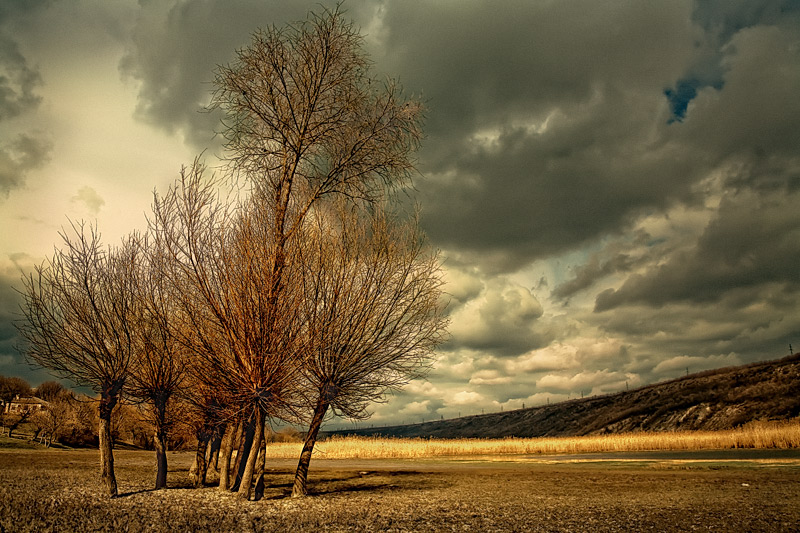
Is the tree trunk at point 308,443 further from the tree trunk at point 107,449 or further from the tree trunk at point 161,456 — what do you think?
the tree trunk at point 107,449

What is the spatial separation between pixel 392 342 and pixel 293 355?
308 cm

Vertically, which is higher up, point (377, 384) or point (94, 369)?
point (94, 369)

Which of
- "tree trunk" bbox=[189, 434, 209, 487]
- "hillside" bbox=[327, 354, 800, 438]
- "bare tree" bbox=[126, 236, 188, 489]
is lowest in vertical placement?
"hillside" bbox=[327, 354, 800, 438]

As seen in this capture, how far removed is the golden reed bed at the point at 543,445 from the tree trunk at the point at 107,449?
32721 mm

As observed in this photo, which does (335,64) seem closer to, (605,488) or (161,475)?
(161,475)

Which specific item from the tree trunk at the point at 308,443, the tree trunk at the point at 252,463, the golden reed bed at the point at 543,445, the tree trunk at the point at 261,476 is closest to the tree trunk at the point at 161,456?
the tree trunk at the point at 252,463

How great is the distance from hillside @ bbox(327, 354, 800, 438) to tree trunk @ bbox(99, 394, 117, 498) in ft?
155

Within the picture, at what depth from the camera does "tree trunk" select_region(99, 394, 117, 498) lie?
45.6ft

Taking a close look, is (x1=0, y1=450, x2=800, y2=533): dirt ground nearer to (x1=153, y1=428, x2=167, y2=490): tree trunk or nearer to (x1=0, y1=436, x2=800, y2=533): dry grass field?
(x1=0, y1=436, x2=800, y2=533): dry grass field

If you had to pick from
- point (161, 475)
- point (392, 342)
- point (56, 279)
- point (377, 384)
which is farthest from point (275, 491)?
point (56, 279)

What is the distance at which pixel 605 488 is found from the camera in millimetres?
18359

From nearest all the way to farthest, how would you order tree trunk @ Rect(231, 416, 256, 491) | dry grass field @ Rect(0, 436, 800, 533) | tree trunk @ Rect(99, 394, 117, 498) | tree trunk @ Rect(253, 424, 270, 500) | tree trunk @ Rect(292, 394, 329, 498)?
dry grass field @ Rect(0, 436, 800, 533) < tree trunk @ Rect(253, 424, 270, 500) < tree trunk @ Rect(99, 394, 117, 498) < tree trunk @ Rect(231, 416, 256, 491) < tree trunk @ Rect(292, 394, 329, 498)

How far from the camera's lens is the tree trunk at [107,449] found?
13891 mm

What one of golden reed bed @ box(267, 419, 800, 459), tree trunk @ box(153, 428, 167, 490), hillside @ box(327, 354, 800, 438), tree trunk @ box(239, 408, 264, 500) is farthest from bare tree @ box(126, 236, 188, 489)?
hillside @ box(327, 354, 800, 438)
